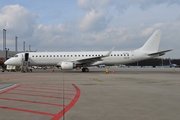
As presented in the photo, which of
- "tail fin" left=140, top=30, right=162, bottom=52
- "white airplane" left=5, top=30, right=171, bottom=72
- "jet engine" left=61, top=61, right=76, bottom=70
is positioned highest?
"tail fin" left=140, top=30, right=162, bottom=52

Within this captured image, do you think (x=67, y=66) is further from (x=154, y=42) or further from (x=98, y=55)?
(x=154, y=42)

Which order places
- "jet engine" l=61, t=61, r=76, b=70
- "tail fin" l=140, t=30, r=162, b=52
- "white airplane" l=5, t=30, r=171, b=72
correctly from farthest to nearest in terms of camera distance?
"tail fin" l=140, t=30, r=162, b=52 → "white airplane" l=5, t=30, r=171, b=72 → "jet engine" l=61, t=61, r=76, b=70

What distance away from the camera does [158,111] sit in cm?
576

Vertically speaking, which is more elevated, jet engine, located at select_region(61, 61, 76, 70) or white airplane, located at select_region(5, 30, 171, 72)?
white airplane, located at select_region(5, 30, 171, 72)

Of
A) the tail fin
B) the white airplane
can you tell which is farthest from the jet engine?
the tail fin

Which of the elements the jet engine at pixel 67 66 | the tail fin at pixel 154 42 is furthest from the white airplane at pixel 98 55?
the jet engine at pixel 67 66

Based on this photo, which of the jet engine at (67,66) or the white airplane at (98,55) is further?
the white airplane at (98,55)

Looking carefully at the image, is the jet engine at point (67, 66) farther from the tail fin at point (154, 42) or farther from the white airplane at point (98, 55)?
the tail fin at point (154, 42)

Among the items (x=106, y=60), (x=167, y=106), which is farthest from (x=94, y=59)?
(x=167, y=106)

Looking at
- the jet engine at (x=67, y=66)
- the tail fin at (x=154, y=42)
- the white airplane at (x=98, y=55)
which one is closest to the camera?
the jet engine at (x=67, y=66)

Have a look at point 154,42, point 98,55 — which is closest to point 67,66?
point 98,55

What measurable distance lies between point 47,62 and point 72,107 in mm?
25492

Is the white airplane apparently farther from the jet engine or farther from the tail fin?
the jet engine

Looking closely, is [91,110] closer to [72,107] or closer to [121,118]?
[72,107]
